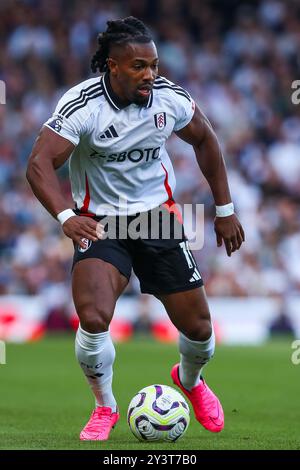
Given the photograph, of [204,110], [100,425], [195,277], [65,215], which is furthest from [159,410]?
[204,110]

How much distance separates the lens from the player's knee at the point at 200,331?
22.9ft

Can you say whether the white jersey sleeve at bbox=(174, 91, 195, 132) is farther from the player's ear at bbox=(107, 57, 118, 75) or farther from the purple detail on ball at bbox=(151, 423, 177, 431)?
the purple detail on ball at bbox=(151, 423, 177, 431)

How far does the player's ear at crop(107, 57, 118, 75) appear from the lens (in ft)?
22.3

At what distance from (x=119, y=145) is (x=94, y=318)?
115cm

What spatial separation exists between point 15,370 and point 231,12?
1105 cm

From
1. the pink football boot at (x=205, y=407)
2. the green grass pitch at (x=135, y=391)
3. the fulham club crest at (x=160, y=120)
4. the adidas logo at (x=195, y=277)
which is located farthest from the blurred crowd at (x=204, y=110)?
the fulham club crest at (x=160, y=120)

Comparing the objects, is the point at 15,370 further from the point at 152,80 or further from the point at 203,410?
the point at 152,80

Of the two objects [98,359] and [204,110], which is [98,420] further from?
[204,110]

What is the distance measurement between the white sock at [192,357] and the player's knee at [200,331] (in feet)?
0.13

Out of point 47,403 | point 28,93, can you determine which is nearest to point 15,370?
point 47,403

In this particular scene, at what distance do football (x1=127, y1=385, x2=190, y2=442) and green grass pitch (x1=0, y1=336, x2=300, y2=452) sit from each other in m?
0.10

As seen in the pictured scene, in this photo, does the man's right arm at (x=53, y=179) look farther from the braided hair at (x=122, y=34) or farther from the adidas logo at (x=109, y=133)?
the braided hair at (x=122, y=34)

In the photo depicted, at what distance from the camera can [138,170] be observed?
22.6 feet

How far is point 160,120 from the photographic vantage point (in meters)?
6.88
